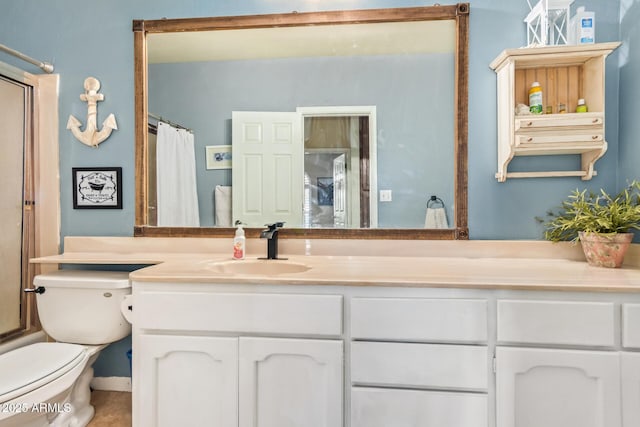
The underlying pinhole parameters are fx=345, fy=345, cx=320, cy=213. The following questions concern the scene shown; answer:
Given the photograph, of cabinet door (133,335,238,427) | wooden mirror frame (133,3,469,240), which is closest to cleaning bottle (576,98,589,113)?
wooden mirror frame (133,3,469,240)

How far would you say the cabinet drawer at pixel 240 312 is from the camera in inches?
47.3

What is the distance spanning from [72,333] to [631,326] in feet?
7.22

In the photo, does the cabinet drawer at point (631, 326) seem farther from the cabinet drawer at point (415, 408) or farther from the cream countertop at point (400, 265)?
the cabinet drawer at point (415, 408)

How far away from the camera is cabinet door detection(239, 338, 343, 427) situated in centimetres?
120

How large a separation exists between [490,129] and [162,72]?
1.71 metres

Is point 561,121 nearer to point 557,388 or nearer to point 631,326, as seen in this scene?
point 631,326

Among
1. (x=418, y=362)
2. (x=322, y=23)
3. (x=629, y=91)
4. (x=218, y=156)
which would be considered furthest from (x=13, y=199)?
(x=629, y=91)

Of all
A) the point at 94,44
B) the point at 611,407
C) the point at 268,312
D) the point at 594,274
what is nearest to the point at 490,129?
the point at 594,274

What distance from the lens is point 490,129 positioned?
1.69 metres

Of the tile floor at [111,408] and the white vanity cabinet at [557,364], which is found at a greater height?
the white vanity cabinet at [557,364]

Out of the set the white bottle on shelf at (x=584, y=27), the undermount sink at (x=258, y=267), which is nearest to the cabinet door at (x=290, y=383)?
the undermount sink at (x=258, y=267)

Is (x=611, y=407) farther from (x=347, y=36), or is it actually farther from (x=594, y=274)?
(x=347, y=36)

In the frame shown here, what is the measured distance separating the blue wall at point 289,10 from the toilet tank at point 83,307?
38 cm

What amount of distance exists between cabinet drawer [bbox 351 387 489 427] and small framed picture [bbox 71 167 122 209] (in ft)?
5.14
